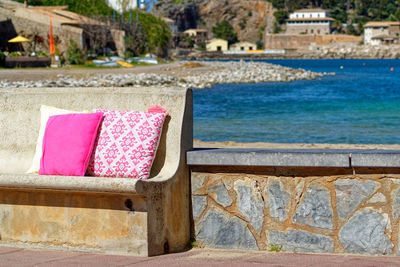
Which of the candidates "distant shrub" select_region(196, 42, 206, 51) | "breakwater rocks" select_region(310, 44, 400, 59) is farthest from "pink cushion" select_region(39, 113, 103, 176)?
"distant shrub" select_region(196, 42, 206, 51)

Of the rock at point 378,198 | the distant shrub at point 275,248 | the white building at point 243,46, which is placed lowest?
the distant shrub at point 275,248

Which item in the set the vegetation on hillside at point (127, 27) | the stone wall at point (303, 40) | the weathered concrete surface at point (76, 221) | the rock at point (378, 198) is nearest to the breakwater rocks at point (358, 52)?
the stone wall at point (303, 40)

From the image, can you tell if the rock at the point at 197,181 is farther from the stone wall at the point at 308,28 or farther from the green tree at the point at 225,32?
the green tree at the point at 225,32

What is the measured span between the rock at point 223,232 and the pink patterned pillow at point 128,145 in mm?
575

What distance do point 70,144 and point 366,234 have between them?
199 centimetres

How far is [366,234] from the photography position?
3877mm

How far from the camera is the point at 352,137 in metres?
15.9

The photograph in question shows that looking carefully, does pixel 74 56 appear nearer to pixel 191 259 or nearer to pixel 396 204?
pixel 191 259

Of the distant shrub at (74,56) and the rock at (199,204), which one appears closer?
the rock at (199,204)

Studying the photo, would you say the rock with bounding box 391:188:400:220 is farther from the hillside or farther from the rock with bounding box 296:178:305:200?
the hillside

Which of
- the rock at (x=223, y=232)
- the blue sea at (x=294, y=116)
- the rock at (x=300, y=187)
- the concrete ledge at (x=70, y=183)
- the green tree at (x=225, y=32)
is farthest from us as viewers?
Answer: the green tree at (x=225, y=32)

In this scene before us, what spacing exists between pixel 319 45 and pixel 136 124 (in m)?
146

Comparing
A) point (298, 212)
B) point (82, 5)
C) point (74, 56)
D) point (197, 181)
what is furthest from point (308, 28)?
point (298, 212)

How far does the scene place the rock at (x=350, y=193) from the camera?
3854 millimetres
